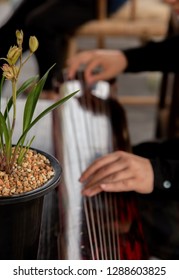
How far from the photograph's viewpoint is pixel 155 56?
1700mm

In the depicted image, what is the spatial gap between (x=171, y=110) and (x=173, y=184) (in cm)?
110

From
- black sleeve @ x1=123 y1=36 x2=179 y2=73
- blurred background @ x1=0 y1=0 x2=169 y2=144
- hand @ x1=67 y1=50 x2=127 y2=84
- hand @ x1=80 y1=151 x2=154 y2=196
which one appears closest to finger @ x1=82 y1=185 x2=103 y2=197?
hand @ x1=80 y1=151 x2=154 y2=196

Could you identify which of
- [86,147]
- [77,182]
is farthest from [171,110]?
[77,182]

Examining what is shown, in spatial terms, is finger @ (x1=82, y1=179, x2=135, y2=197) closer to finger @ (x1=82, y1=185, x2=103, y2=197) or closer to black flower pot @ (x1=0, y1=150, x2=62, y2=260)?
finger @ (x1=82, y1=185, x2=103, y2=197)

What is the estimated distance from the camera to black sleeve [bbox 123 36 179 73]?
1.68 metres

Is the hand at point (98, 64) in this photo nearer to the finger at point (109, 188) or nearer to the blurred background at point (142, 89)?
the finger at point (109, 188)

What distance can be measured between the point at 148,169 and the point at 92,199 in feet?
0.44

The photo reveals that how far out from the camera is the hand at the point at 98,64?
4.99 feet

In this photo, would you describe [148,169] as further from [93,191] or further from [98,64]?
[98,64]

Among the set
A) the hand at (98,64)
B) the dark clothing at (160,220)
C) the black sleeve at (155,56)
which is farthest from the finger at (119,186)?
the black sleeve at (155,56)

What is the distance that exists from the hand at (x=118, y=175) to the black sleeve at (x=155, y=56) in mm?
713

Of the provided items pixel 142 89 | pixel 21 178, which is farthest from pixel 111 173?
pixel 142 89

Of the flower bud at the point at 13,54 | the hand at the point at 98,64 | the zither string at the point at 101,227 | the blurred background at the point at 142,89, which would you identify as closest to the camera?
the flower bud at the point at 13,54
